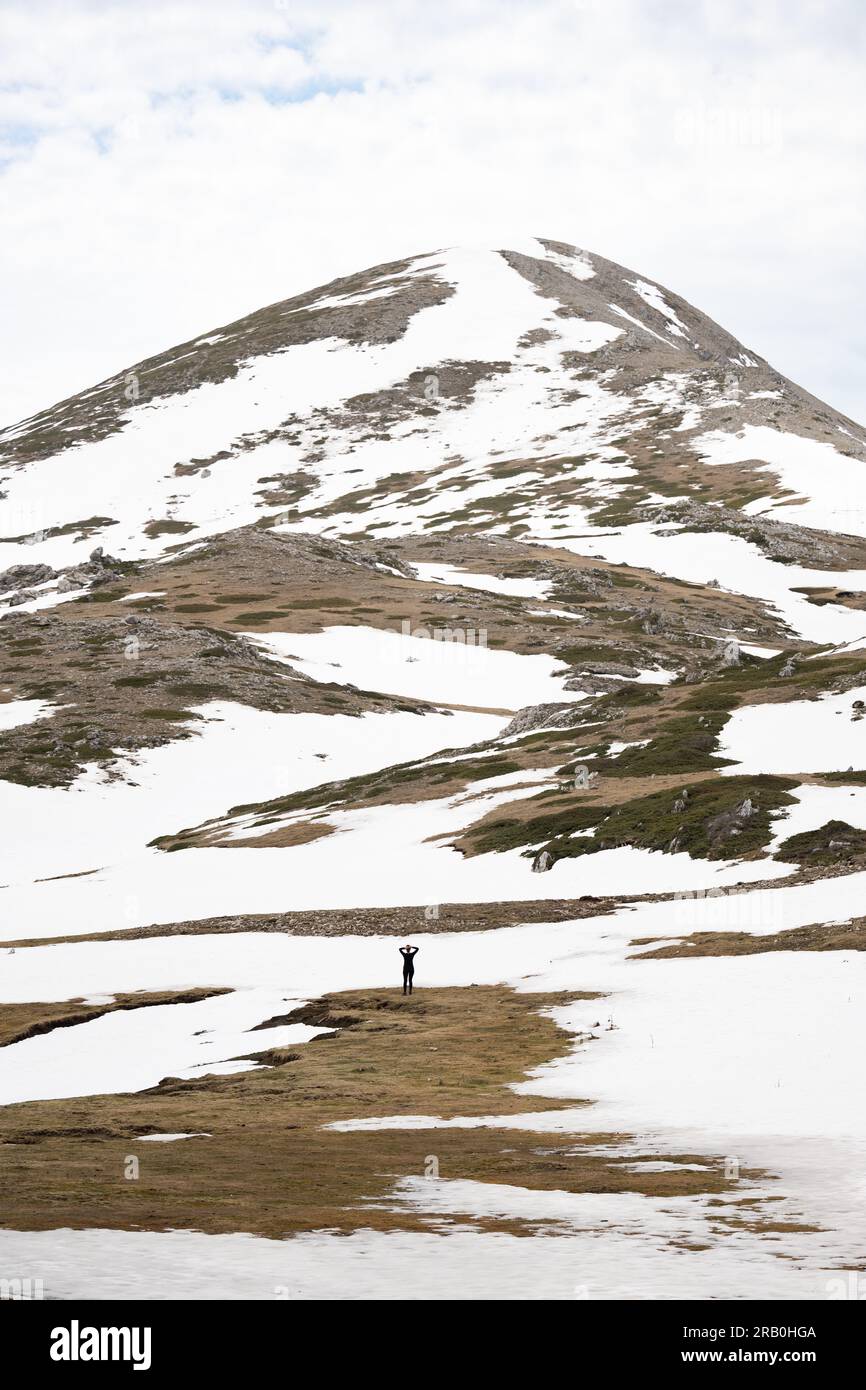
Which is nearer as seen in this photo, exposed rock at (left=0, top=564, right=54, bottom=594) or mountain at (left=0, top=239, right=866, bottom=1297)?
mountain at (left=0, top=239, right=866, bottom=1297)

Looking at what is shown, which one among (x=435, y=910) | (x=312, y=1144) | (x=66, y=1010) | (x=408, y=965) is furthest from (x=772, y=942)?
(x=312, y=1144)

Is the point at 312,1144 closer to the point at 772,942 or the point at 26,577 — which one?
the point at 772,942

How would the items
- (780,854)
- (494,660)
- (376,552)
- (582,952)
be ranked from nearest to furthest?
(582,952) → (780,854) → (494,660) → (376,552)

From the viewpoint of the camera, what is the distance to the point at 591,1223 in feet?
53.8

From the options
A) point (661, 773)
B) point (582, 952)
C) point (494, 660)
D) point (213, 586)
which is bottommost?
point (582, 952)

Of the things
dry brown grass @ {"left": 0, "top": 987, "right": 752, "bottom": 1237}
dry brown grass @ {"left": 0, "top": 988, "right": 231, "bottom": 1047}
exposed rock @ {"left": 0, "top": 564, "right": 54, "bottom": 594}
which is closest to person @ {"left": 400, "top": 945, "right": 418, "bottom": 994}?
dry brown grass @ {"left": 0, "top": 987, "right": 752, "bottom": 1237}

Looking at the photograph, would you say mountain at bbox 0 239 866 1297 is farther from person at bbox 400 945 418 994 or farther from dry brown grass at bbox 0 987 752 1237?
person at bbox 400 945 418 994

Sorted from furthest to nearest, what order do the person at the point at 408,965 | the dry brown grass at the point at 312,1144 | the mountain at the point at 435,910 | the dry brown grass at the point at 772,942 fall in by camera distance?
the person at the point at 408,965
the dry brown grass at the point at 772,942
the mountain at the point at 435,910
the dry brown grass at the point at 312,1144

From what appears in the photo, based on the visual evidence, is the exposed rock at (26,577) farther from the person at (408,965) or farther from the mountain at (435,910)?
the person at (408,965)

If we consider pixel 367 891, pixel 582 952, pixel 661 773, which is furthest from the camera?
pixel 661 773

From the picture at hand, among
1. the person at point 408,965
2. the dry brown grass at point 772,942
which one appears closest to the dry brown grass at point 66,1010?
the person at point 408,965
